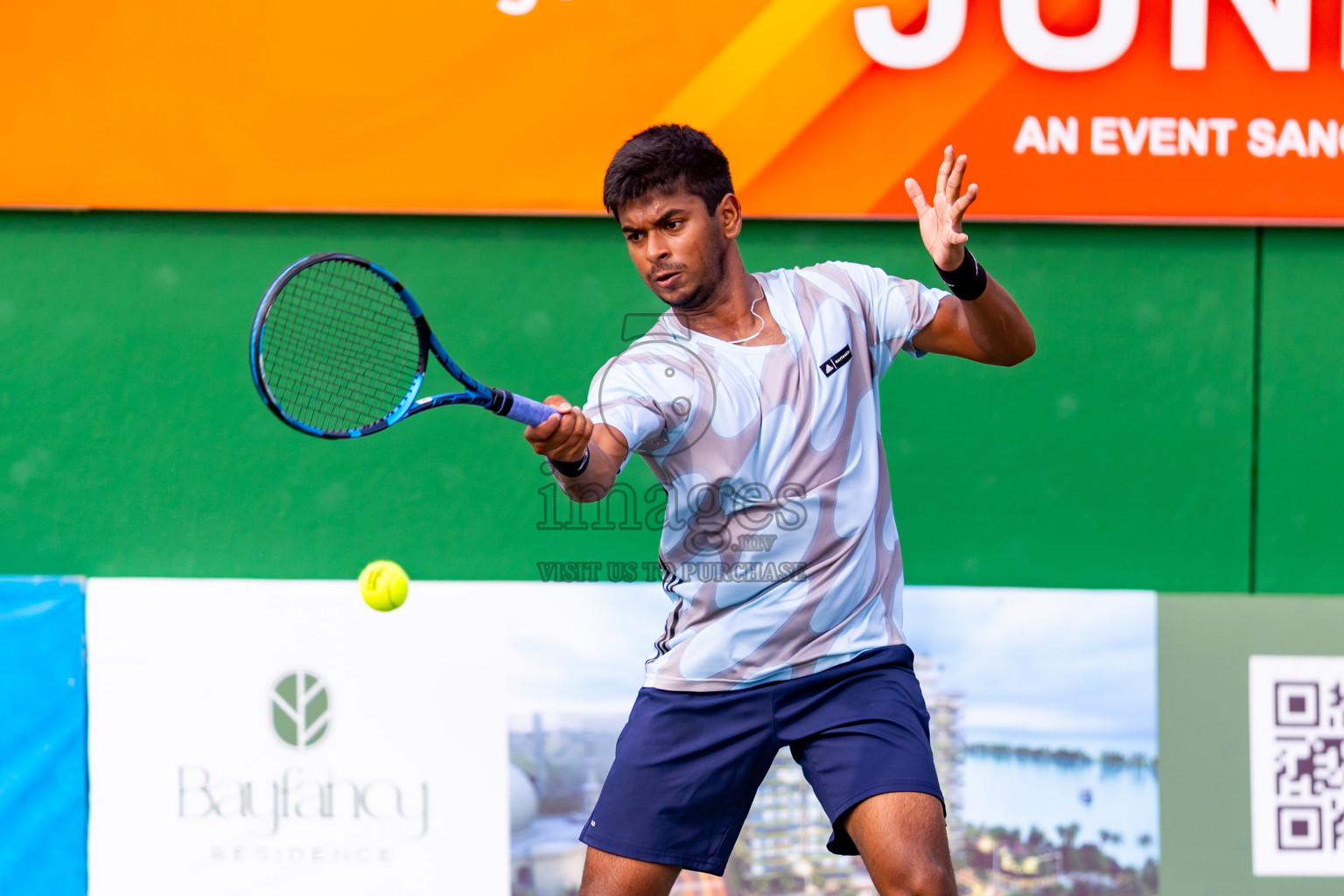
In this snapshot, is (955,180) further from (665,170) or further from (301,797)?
(301,797)

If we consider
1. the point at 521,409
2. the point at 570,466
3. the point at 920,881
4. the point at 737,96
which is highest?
the point at 737,96

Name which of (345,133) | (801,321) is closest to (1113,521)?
(801,321)

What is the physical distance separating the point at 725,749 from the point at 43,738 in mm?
2155

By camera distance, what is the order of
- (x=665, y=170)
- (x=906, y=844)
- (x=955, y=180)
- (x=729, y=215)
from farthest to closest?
(x=729, y=215) → (x=665, y=170) → (x=955, y=180) → (x=906, y=844)

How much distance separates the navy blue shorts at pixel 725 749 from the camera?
2.55 m

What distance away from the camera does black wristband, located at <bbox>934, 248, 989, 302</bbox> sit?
99.1 inches

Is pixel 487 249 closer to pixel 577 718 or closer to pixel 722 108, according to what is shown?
pixel 722 108

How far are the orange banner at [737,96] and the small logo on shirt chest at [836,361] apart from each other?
1049mm

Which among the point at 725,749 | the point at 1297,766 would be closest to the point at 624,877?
the point at 725,749

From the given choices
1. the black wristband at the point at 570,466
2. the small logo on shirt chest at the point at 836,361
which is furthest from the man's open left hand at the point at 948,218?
the black wristband at the point at 570,466

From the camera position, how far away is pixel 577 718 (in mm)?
3559

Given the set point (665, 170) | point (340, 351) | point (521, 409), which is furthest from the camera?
point (340, 351)

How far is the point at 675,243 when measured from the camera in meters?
2.62

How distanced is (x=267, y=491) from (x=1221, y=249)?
9.45ft
